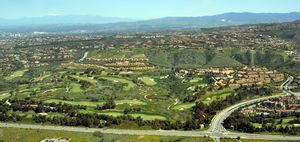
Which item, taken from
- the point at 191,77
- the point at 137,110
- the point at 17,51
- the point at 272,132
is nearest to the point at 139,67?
the point at 191,77

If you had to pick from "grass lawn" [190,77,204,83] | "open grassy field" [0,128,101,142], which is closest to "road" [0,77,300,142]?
"open grassy field" [0,128,101,142]

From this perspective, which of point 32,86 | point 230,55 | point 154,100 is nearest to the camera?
point 154,100

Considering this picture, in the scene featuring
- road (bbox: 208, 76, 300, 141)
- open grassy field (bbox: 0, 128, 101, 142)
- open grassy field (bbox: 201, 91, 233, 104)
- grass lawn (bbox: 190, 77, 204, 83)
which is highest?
grass lawn (bbox: 190, 77, 204, 83)

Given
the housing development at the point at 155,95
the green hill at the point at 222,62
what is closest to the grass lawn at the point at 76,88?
the housing development at the point at 155,95

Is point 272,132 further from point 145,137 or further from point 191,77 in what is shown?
point 191,77

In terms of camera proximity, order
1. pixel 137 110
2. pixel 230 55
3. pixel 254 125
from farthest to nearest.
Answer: pixel 230 55 → pixel 137 110 → pixel 254 125

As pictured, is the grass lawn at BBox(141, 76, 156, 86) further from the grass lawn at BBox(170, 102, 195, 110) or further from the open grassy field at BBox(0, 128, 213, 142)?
the open grassy field at BBox(0, 128, 213, 142)

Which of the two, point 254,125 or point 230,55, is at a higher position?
point 230,55

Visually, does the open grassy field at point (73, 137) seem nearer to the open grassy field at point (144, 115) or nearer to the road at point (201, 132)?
the road at point (201, 132)

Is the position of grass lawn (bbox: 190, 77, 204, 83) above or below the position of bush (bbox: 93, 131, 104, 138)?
above
